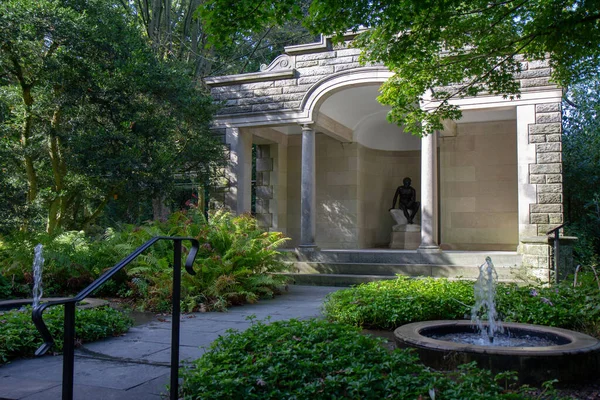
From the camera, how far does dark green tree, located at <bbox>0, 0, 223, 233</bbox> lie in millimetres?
9922

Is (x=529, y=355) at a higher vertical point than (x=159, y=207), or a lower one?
lower

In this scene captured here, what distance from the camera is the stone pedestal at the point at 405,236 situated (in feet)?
48.7

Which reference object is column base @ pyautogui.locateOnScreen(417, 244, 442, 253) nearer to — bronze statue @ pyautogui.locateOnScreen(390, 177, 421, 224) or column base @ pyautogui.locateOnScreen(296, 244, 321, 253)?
column base @ pyautogui.locateOnScreen(296, 244, 321, 253)

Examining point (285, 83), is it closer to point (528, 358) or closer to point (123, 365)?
point (123, 365)

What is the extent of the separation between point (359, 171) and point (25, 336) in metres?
11.7

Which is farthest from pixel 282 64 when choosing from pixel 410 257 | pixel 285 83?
pixel 410 257

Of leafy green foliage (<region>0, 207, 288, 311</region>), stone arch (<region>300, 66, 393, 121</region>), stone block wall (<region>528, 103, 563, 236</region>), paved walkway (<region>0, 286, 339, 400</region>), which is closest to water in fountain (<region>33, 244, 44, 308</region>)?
leafy green foliage (<region>0, 207, 288, 311</region>)

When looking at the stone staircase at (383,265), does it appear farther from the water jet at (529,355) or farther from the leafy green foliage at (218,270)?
the water jet at (529,355)

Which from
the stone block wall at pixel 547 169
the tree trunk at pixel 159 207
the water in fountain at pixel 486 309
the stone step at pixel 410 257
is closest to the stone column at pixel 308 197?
the stone step at pixel 410 257

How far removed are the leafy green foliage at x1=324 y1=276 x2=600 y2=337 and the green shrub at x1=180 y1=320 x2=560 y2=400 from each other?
2097mm

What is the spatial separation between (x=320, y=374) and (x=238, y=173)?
9980 mm

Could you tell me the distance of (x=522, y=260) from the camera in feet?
34.3

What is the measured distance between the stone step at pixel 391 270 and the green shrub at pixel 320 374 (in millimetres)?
6301

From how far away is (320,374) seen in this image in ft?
11.6
